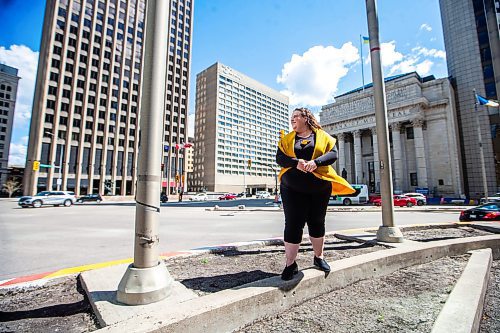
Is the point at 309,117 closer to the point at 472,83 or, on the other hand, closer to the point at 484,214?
the point at 484,214

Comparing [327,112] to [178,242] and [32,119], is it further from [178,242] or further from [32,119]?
[32,119]

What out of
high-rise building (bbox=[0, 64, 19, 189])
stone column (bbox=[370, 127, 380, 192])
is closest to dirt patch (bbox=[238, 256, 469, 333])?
stone column (bbox=[370, 127, 380, 192])

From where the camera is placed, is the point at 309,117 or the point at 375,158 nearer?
the point at 309,117

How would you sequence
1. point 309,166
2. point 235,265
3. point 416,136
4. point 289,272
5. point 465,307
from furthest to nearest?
point 416,136
point 235,265
point 309,166
point 289,272
point 465,307

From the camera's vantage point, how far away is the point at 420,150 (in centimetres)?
3762

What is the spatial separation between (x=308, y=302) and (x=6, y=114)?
104337 millimetres

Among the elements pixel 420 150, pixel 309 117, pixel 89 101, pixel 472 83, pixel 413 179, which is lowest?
pixel 309 117

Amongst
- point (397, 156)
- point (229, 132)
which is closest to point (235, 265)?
point (397, 156)

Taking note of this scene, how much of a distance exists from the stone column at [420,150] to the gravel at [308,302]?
4002cm

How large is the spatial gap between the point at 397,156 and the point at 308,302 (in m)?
42.9

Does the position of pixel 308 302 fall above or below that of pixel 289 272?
below

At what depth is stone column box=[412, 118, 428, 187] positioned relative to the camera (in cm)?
3678

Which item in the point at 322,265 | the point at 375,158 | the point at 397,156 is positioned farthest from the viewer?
the point at 375,158

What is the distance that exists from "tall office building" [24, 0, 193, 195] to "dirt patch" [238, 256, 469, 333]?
5931 centimetres
